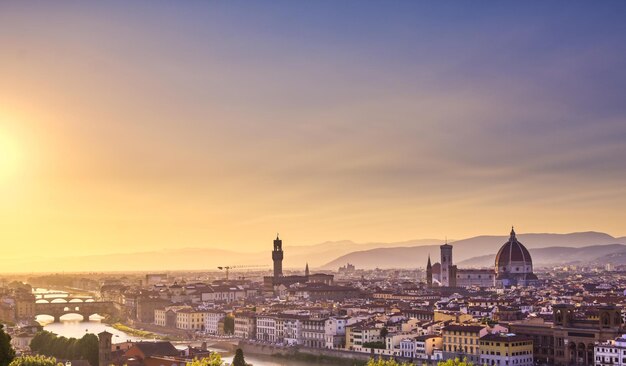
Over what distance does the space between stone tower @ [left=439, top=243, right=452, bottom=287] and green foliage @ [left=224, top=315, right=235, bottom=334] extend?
4327 cm

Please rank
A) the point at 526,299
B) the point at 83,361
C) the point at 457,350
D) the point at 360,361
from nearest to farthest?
the point at 83,361 < the point at 457,350 < the point at 360,361 < the point at 526,299

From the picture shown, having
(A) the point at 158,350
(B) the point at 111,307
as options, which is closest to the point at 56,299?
(B) the point at 111,307

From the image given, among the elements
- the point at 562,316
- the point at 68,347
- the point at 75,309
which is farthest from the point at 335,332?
the point at 75,309

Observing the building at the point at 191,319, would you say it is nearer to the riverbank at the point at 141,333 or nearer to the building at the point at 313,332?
the riverbank at the point at 141,333

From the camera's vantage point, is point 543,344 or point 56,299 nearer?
point 543,344

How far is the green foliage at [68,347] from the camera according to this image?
38531 mm

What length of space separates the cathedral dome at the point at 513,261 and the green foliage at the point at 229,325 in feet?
131

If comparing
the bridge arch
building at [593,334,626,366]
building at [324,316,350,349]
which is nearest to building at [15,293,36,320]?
the bridge arch

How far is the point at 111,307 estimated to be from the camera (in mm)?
87812

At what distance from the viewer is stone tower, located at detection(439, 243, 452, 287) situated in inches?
4038

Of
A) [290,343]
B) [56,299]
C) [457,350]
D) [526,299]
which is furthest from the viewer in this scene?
[56,299]

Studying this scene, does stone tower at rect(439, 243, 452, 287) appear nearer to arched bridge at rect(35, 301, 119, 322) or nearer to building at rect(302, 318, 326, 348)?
arched bridge at rect(35, 301, 119, 322)

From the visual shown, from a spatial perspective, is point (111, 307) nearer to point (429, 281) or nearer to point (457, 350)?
point (429, 281)

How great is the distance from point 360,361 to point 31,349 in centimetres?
1492
